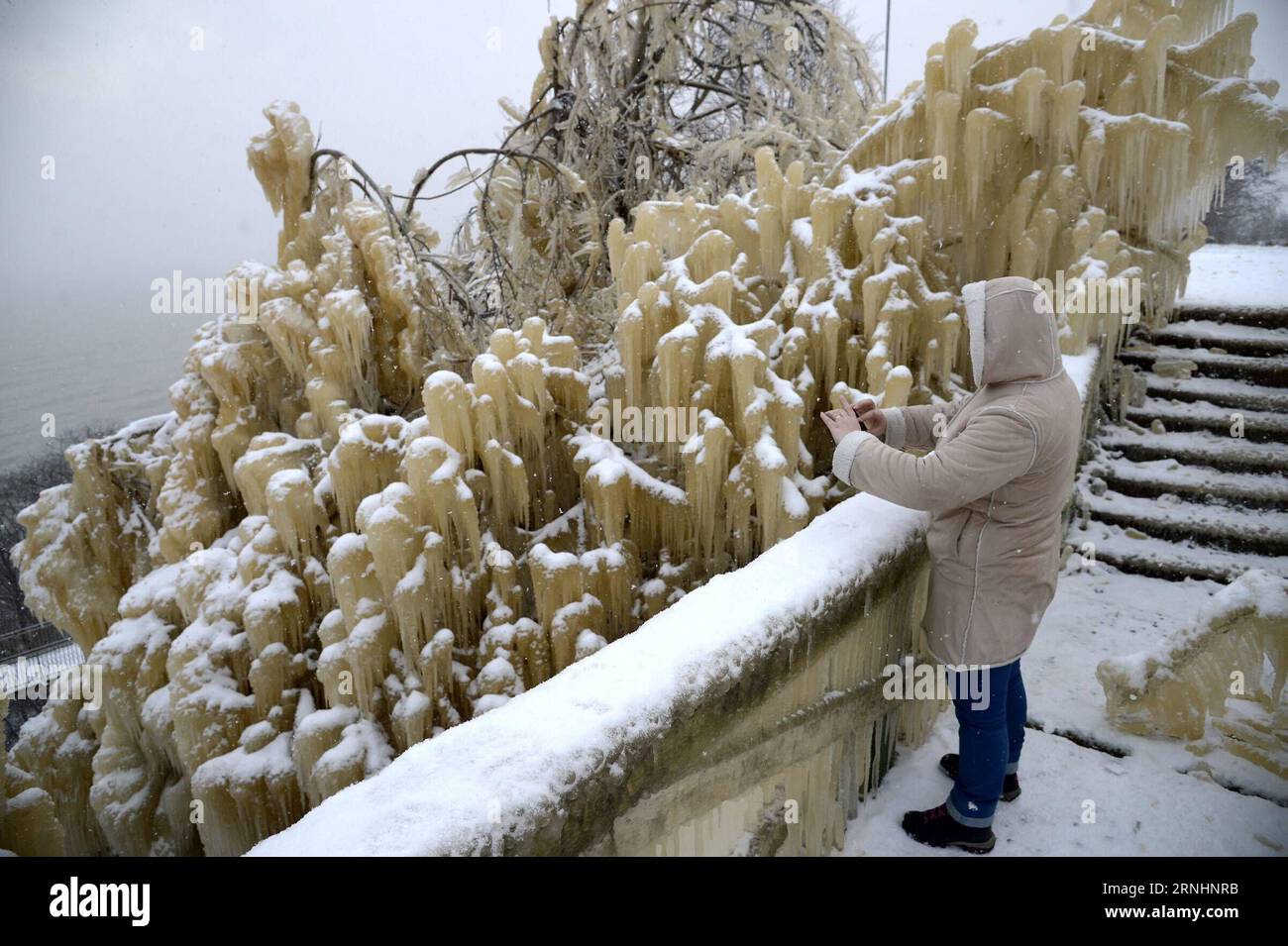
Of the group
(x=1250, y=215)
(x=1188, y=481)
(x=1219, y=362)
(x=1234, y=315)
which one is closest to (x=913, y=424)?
(x=1188, y=481)

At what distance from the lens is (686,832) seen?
65.6 inches

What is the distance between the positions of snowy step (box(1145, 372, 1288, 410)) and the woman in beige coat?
4272mm

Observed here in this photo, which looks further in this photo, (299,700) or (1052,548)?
(299,700)

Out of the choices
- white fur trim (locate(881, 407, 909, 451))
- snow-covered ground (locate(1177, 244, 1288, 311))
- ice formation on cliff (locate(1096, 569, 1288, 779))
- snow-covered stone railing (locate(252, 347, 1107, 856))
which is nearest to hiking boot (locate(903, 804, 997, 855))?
snow-covered stone railing (locate(252, 347, 1107, 856))

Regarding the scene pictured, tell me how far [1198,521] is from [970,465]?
11.2 ft

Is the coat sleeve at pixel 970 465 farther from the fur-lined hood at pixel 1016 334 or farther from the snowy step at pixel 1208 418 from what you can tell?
the snowy step at pixel 1208 418

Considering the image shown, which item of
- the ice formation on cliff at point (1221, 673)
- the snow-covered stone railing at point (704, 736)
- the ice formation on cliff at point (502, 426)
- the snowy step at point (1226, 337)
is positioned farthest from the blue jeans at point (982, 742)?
the snowy step at point (1226, 337)

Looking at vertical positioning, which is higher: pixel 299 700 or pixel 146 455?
pixel 146 455

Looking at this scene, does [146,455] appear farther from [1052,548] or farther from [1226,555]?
[1226,555]

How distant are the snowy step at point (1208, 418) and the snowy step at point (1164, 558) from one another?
1.23 metres

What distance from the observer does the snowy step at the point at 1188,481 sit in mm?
4383
